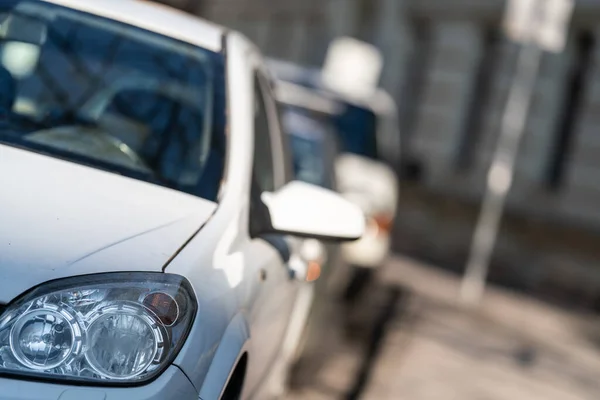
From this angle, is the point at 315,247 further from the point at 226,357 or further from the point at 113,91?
the point at 226,357

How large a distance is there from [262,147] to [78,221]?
1.42 m

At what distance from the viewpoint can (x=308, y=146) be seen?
25.3 feet

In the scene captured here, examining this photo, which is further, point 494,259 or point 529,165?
point 529,165

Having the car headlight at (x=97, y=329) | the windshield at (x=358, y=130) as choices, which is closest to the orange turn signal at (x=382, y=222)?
the windshield at (x=358, y=130)

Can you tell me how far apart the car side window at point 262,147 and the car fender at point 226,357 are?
749 mm

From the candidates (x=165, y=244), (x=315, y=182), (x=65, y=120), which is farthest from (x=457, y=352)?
(x=165, y=244)

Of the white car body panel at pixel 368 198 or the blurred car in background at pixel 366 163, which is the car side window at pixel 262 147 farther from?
the white car body panel at pixel 368 198

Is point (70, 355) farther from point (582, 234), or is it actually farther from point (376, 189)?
point (582, 234)

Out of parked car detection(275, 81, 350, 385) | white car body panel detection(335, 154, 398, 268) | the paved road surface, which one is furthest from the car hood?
white car body panel detection(335, 154, 398, 268)

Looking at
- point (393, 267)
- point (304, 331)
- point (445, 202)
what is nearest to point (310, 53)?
point (445, 202)

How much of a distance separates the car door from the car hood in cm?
35

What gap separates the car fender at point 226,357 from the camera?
305 cm

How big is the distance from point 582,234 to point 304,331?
523 inches

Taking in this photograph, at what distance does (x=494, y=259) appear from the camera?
18781 mm
